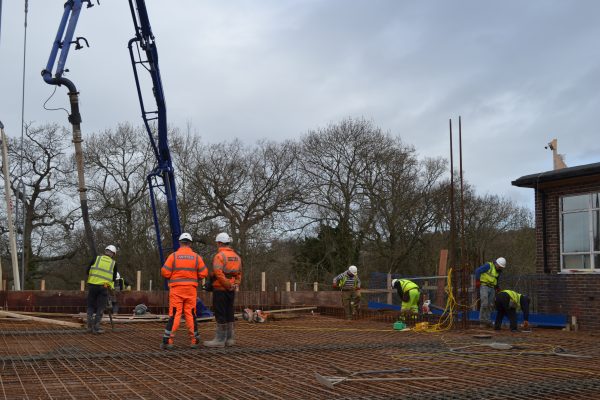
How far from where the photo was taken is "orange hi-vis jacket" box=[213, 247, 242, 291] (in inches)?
362

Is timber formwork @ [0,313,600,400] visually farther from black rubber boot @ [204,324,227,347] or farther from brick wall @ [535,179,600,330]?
brick wall @ [535,179,600,330]

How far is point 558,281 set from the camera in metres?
14.8

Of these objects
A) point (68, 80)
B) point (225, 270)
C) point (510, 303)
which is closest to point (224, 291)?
point (225, 270)

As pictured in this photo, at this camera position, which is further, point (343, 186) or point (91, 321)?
point (343, 186)

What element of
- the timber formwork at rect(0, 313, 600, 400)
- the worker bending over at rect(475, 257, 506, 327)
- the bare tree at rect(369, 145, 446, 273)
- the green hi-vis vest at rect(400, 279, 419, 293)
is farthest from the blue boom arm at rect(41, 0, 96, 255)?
the bare tree at rect(369, 145, 446, 273)

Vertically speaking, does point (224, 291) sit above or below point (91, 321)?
above

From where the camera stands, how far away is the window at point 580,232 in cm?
1445

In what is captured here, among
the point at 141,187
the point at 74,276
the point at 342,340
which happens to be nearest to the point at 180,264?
the point at 342,340

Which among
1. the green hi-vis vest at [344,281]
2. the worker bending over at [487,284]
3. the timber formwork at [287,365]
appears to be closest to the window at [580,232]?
the worker bending over at [487,284]

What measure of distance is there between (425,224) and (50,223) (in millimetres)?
20368

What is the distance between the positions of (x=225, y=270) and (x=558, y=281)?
8.83 metres

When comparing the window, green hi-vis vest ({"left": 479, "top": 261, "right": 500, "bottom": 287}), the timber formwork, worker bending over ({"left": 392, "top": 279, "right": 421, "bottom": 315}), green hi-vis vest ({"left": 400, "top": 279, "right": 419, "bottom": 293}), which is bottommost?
the timber formwork

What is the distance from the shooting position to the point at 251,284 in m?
34.5

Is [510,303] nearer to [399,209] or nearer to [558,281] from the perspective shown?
[558,281]
